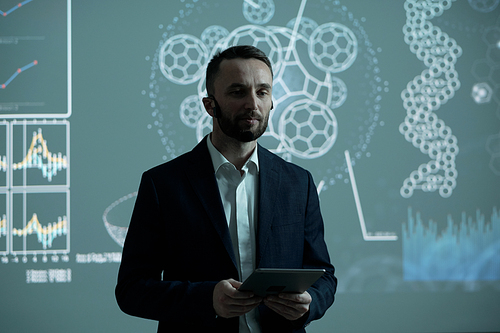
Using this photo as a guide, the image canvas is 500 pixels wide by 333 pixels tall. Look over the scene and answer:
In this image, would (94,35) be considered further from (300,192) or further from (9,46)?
(300,192)

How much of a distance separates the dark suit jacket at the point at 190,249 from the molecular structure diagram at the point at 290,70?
58.7 inches

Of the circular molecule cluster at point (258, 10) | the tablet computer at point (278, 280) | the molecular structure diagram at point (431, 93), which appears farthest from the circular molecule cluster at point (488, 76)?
the tablet computer at point (278, 280)

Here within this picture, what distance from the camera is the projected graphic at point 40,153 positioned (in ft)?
8.75

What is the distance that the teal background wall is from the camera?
8.71ft

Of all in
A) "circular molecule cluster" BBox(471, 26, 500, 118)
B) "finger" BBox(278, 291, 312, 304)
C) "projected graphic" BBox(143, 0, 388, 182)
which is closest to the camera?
"finger" BBox(278, 291, 312, 304)

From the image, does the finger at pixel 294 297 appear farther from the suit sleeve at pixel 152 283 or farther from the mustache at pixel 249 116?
the mustache at pixel 249 116

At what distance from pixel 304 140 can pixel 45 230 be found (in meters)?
1.67

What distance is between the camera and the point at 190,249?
119 cm

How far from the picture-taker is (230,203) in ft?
4.22

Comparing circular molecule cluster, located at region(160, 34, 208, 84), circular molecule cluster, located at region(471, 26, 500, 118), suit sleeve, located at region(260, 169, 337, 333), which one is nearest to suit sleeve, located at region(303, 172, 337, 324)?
suit sleeve, located at region(260, 169, 337, 333)

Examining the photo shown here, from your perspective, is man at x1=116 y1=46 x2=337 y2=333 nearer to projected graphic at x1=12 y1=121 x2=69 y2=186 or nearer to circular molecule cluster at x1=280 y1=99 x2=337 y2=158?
circular molecule cluster at x1=280 y1=99 x2=337 y2=158

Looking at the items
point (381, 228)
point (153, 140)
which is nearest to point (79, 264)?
point (153, 140)

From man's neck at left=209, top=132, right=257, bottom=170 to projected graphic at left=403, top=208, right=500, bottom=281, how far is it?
181cm

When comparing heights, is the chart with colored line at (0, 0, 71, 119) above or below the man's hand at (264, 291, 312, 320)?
above
